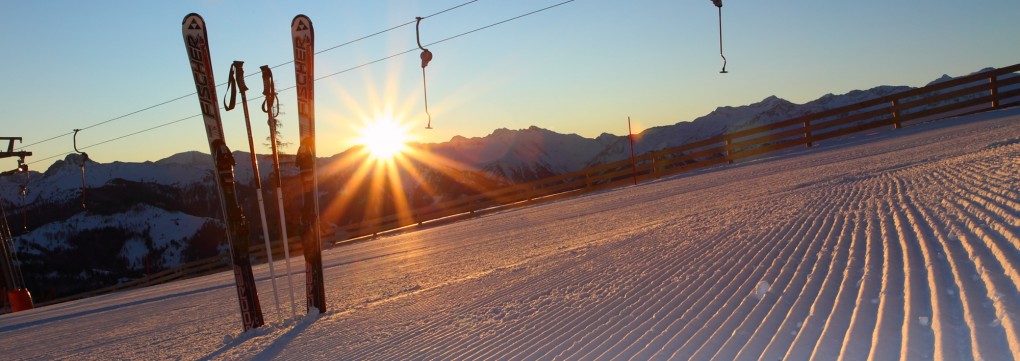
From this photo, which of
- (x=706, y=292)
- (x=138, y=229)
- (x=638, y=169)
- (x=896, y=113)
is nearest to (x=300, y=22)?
(x=706, y=292)

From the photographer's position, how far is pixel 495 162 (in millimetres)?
135375

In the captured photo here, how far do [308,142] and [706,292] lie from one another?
5890 millimetres

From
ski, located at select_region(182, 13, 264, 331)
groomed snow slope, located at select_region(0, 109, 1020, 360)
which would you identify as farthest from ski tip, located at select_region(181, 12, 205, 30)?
groomed snow slope, located at select_region(0, 109, 1020, 360)

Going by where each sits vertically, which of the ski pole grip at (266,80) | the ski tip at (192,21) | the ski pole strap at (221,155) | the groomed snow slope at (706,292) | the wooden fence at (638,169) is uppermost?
the ski tip at (192,21)

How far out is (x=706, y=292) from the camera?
580 centimetres

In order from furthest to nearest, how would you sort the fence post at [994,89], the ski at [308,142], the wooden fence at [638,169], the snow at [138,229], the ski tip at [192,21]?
the snow at [138,229] < the wooden fence at [638,169] < the fence post at [994,89] < the ski at [308,142] < the ski tip at [192,21]

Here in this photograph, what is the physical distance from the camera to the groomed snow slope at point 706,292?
4.12 metres

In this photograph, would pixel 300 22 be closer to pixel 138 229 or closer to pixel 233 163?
pixel 233 163

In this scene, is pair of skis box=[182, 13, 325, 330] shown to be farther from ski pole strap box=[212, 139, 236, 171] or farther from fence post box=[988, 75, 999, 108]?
fence post box=[988, 75, 999, 108]

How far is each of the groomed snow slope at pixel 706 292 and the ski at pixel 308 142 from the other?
50cm

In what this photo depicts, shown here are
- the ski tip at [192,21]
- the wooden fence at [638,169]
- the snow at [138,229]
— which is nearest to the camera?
the ski tip at [192,21]

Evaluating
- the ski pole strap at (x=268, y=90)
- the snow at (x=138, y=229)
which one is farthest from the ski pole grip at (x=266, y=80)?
the snow at (x=138, y=229)

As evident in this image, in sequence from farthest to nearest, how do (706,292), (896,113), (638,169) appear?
1. (638,169)
2. (896,113)
3. (706,292)

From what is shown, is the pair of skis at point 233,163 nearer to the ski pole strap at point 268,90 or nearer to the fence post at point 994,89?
the ski pole strap at point 268,90
